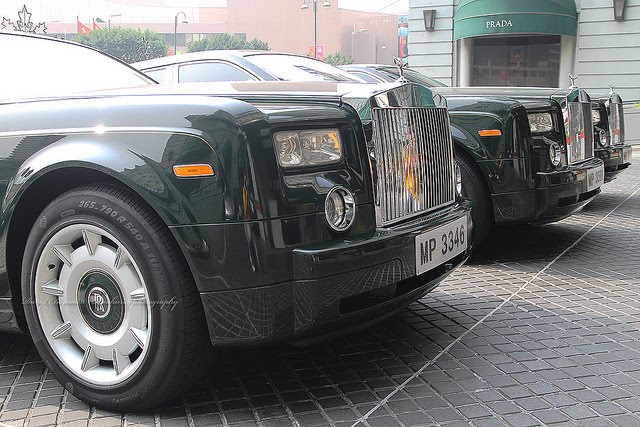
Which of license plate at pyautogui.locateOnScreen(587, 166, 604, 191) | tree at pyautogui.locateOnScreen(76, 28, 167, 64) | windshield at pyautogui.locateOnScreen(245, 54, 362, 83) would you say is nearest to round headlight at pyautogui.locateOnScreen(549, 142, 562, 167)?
license plate at pyautogui.locateOnScreen(587, 166, 604, 191)

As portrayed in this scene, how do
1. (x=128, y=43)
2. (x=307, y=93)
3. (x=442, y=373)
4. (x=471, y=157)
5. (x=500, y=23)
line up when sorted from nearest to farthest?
(x=307, y=93)
(x=442, y=373)
(x=471, y=157)
(x=500, y=23)
(x=128, y=43)

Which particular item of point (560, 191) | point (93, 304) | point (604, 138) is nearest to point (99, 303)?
point (93, 304)

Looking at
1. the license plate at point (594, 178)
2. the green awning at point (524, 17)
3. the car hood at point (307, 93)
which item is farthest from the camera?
the green awning at point (524, 17)

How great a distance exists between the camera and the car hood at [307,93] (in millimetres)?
2688

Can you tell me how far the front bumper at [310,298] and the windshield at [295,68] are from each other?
3.66 m

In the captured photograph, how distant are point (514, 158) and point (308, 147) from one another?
2.82 meters

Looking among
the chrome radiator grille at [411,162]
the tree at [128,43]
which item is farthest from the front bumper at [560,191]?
the tree at [128,43]

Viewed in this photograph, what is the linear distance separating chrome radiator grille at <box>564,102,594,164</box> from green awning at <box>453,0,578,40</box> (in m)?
13.6

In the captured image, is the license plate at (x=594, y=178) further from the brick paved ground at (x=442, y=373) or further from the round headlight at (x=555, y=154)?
the brick paved ground at (x=442, y=373)

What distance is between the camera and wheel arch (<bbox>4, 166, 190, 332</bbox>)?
273 centimetres

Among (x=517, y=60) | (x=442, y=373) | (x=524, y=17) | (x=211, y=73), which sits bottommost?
(x=442, y=373)

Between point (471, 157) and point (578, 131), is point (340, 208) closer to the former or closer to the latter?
point (471, 157)

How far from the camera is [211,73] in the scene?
6.40m

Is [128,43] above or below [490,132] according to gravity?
above
